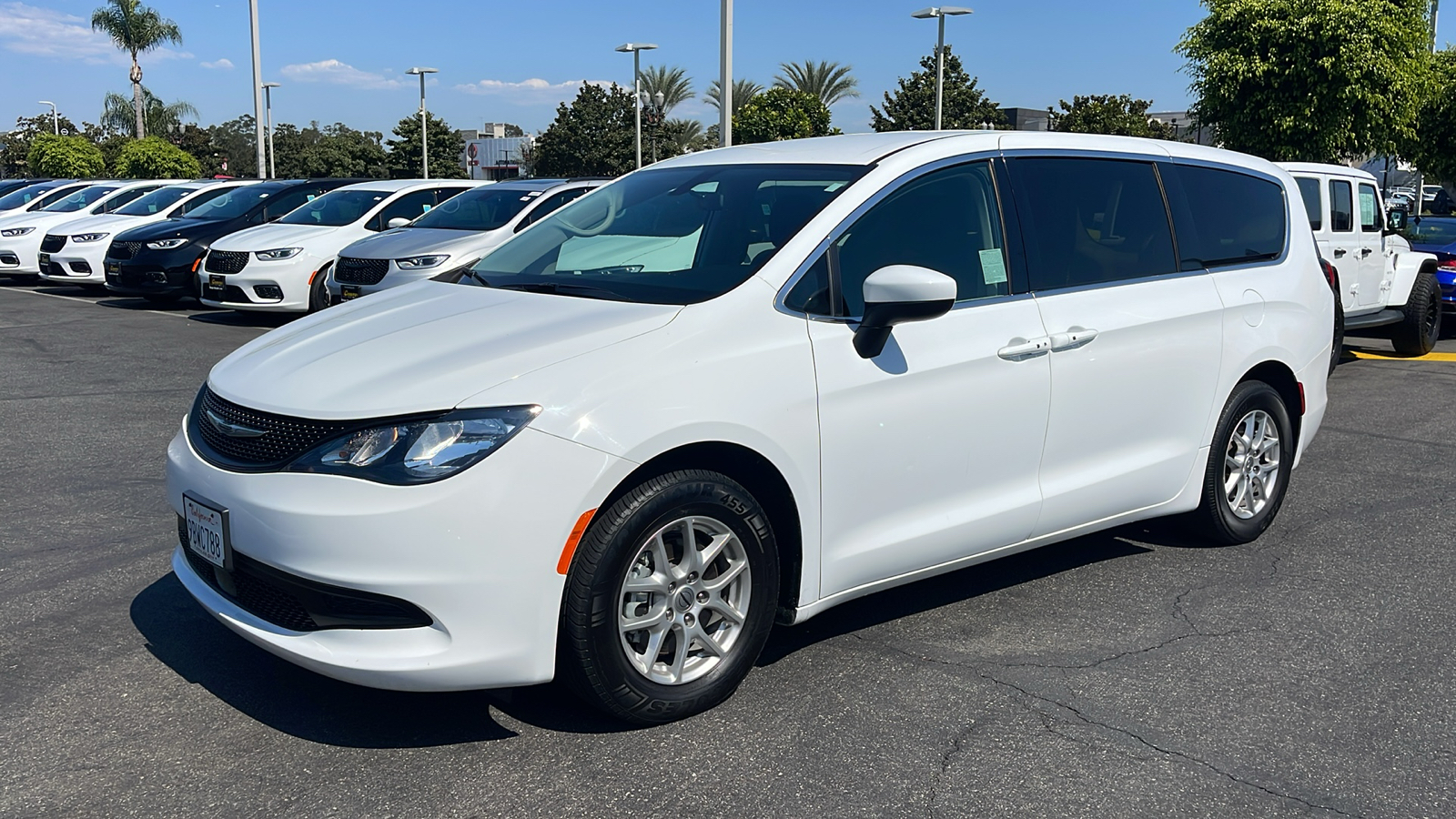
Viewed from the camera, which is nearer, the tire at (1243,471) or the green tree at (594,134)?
the tire at (1243,471)

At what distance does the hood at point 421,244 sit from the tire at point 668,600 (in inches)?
342

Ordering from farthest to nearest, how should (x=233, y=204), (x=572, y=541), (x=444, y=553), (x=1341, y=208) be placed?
(x=233, y=204)
(x=1341, y=208)
(x=572, y=541)
(x=444, y=553)

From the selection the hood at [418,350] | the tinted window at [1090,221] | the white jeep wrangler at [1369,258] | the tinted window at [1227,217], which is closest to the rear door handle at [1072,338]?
the tinted window at [1090,221]

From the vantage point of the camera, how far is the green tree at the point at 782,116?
4769 cm

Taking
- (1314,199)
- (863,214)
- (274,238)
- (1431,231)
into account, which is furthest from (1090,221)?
(1431,231)

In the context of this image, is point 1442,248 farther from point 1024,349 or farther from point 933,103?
point 933,103

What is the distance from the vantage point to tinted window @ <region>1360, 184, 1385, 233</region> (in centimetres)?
1144

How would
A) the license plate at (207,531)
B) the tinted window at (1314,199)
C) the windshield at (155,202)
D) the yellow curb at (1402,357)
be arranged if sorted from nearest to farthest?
1. the license plate at (207,531)
2. the tinted window at (1314,199)
3. the yellow curb at (1402,357)
4. the windshield at (155,202)

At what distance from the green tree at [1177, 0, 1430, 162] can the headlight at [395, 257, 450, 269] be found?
15716mm

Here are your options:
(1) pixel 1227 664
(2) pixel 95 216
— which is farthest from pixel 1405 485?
(2) pixel 95 216

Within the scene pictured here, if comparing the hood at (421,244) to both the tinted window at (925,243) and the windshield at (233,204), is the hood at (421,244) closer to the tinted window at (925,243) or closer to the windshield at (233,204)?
the windshield at (233,204)

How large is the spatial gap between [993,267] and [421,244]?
28.9ft

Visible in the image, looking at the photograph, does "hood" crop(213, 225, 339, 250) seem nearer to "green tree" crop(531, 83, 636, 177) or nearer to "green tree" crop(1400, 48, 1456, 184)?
"green tree" crop(1400, 48, 1456, 184)

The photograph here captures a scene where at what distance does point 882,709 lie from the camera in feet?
12.2
